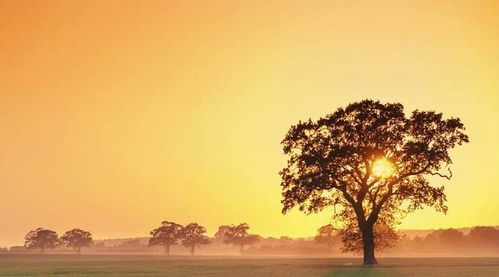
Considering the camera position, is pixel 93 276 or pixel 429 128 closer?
pixel 93 276

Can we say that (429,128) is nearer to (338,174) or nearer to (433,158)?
(433,158)

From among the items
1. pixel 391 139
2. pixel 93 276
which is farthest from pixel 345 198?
pixel 93 276

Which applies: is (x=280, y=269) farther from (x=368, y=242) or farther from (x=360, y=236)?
(x=360, y=236)

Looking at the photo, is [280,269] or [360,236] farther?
[360,236]

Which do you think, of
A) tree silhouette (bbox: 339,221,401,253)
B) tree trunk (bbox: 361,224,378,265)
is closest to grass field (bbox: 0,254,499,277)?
tree trunk (bbox: 361,224,378,265)

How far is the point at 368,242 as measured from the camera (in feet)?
235

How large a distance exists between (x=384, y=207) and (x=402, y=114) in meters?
11.1

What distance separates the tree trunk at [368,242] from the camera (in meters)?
70.8

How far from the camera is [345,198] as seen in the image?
72.7m

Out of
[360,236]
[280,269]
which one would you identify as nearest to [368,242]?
[360,236]

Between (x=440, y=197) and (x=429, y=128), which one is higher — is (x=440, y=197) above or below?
Result: below

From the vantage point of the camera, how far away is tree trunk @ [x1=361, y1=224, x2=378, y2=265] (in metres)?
70.8

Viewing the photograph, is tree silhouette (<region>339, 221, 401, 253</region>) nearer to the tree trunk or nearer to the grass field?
the grass field

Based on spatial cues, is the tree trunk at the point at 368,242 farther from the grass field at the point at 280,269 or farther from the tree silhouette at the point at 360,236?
the tree silhouette at the point at 360,236
